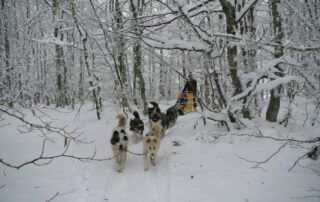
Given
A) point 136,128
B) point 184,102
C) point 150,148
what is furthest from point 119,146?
point 184,102

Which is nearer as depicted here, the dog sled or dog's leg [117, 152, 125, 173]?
dog's leg [117, 152, 125, 173]

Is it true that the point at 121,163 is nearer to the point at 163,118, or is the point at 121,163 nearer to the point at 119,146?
the point at 119,146

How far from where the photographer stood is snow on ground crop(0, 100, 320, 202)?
453 centimetres

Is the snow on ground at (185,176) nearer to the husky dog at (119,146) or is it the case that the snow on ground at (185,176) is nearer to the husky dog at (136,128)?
the husky dog at (119,146)

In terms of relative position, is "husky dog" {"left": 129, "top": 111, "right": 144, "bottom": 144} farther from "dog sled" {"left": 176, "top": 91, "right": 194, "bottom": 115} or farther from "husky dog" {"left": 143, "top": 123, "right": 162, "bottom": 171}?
"dog sled" {"left": 176, "top": 91, "right": 194, "bottom": 115}

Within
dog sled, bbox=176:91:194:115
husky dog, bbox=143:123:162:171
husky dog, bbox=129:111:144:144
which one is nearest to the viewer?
husky dog, bbox=143:123:162:171

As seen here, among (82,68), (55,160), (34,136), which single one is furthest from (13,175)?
(82,68)

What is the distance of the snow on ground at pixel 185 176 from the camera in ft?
14.9

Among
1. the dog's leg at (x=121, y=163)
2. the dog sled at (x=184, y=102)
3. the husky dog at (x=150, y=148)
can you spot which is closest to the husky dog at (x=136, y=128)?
the husky dog at (x=150, y=148)

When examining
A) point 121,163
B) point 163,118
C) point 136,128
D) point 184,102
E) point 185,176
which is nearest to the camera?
point 185,176

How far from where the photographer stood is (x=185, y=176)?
5453 mm

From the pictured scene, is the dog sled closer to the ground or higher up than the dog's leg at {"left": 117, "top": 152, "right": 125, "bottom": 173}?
higher up

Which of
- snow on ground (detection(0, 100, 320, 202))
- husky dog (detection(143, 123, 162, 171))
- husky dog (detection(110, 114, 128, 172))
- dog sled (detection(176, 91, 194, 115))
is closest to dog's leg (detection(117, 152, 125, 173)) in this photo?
husky dog (detection(110, 114, 128, 172))

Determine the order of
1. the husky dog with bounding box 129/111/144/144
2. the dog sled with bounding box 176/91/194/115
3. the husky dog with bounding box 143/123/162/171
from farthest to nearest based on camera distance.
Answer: the dog sled with bounding box 176/91/194/115 → the husky dog with bounding box 129/111/144/144 → the husky dog with bounding box 143/123/162/171
